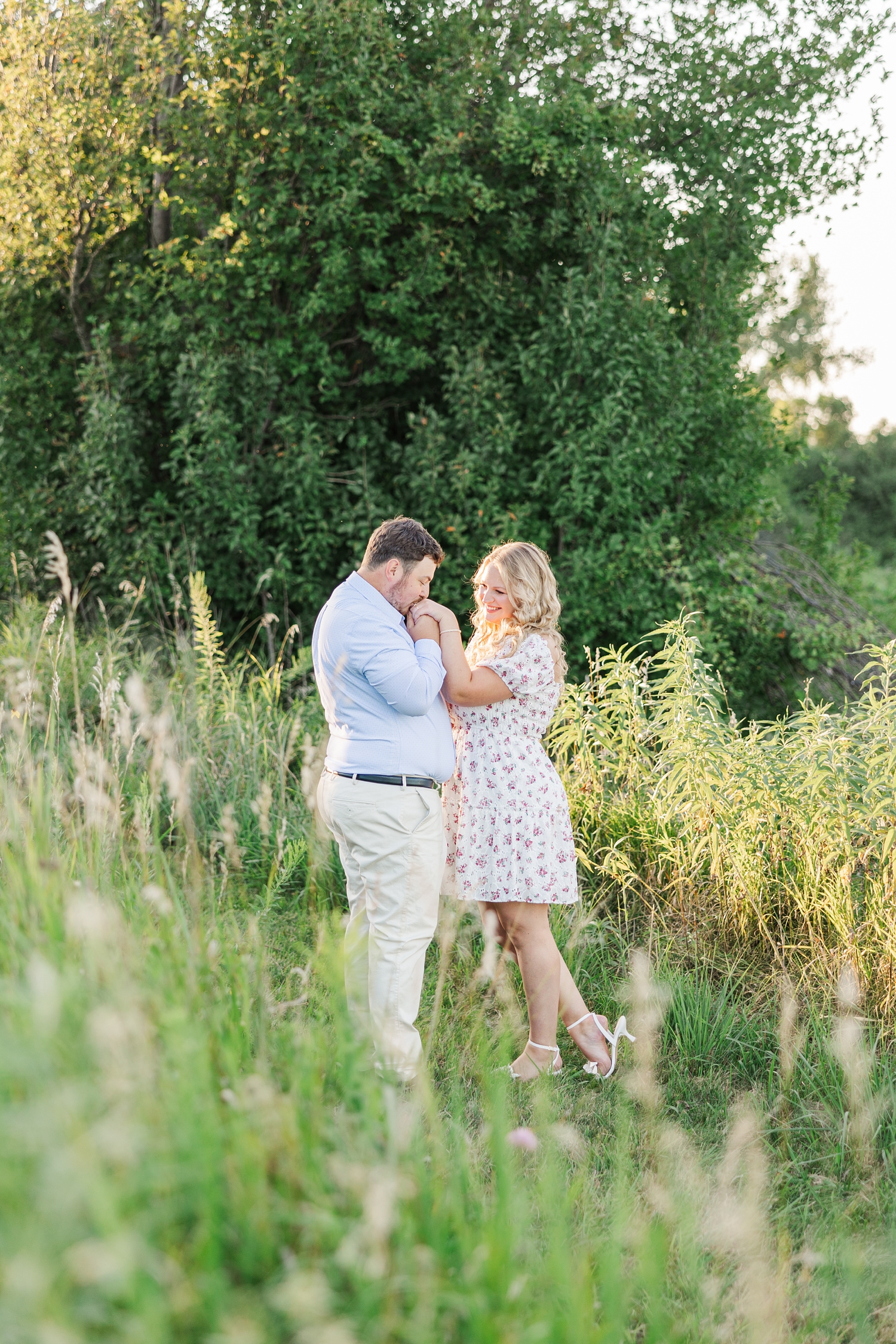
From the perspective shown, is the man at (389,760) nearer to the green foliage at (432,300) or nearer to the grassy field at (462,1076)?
the grassy field at (462,1076)

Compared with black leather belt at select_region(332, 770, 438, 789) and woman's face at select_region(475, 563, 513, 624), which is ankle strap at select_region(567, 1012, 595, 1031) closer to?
black leather belt at select_region(332, 770, 438, 789)

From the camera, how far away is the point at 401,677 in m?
3.34

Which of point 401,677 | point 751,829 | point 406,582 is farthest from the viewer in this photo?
point 751,829

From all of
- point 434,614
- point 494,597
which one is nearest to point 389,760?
point 434,614

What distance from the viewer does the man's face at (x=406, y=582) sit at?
11.6 ft

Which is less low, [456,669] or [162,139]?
[162,139]

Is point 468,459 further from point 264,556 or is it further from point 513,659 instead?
point 513,659

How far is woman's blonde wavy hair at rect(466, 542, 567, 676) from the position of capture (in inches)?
149

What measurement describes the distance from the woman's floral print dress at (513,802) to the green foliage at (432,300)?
446cm

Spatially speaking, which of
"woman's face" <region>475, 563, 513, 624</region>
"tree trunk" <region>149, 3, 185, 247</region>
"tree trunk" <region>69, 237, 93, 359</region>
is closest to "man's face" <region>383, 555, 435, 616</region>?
"woman's face" <region>475, 563, 513, 624</region>

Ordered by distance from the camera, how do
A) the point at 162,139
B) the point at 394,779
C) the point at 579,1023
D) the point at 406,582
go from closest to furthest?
the point at 394,779 < the point at 406,582 < the point at 579,1023 < the point at 162,139

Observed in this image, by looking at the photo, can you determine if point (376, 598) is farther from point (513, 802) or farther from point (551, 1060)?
point (551, 1060)

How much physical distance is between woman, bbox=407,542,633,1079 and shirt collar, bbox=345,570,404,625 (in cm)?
12

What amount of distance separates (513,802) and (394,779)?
0.55m
